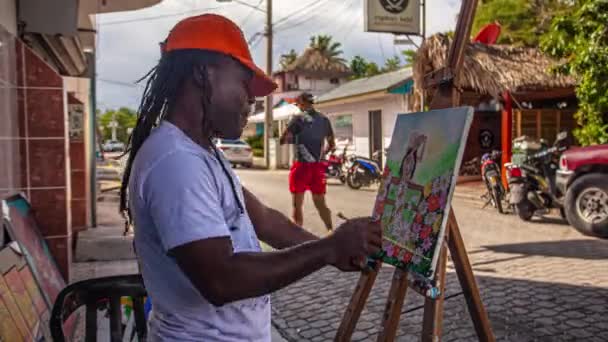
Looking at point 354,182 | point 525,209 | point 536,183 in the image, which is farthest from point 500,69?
point 354,182

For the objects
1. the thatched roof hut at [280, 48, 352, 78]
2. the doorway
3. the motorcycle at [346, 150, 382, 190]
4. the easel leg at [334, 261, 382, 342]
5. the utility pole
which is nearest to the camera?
the easel leg at [334, 261, 382, 342]

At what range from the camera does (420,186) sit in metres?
2.75

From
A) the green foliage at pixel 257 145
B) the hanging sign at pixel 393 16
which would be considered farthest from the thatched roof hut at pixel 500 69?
the green foliage at pixel 257 145

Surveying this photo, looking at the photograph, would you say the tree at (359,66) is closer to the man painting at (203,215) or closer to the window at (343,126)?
the window at (343,126)

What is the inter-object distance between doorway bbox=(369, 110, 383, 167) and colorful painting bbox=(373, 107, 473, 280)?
52.1 feet

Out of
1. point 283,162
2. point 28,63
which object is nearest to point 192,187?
point 28,63

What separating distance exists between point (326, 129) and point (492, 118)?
940 centimetres

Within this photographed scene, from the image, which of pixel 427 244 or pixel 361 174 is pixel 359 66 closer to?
pixel 361 174

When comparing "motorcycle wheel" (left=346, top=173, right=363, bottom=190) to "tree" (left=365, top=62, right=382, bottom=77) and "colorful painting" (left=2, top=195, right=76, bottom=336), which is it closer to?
"colorful painting" (left=2, top=195, right=76, bottom=336)

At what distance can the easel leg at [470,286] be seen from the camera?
2.72 metres

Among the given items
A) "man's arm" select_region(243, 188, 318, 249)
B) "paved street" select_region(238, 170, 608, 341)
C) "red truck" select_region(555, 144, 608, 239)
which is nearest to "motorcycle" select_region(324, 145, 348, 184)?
"paved street" select_region(238, 170, 608, 341)

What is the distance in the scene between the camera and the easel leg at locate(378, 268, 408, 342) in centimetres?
268

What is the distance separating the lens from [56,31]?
16.5 feet

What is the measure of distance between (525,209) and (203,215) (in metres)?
8.61
